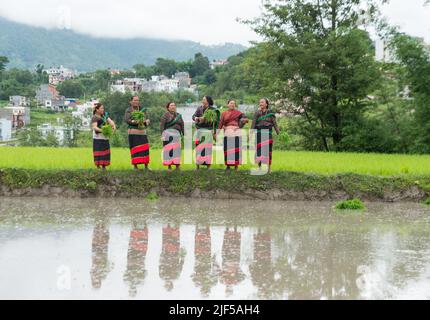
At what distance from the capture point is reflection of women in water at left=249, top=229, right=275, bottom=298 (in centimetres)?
A: 561

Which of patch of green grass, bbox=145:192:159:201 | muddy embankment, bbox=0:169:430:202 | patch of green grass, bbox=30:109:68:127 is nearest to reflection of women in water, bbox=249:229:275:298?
muddy embankment, bbox=0:169:430:202

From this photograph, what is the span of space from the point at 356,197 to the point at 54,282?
7.38 metres

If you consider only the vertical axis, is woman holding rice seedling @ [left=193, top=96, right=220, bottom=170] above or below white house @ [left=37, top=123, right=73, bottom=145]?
above

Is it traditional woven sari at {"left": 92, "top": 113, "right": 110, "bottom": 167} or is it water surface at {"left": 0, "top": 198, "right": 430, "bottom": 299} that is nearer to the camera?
water surface at {"left": 0, "top": 198, "right": 430, "bottom": 299}

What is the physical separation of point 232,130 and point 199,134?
69 centimetres

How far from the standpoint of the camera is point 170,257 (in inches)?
268

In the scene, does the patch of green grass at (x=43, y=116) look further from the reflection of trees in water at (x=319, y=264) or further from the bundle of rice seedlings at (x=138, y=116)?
the reflection of trees in water at (x=319, y=264)

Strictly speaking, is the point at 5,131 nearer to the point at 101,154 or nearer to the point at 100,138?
the point at 101,154

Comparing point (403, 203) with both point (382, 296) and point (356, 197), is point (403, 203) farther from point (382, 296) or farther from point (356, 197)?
point (382, 296)

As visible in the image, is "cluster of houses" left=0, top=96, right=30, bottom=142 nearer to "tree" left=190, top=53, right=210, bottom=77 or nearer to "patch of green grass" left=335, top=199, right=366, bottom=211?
"tree" left=190, top=53, right=210, bottom=77

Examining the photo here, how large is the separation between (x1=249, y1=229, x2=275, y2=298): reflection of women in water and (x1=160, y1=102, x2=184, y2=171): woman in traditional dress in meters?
4.35

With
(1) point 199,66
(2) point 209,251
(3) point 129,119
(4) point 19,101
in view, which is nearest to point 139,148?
(3) point 129,119

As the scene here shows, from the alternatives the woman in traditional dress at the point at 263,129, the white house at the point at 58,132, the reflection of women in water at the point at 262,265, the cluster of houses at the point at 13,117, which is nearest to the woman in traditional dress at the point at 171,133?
the woman in traditional dress at the point at 263,129

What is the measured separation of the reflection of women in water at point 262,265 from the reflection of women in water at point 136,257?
114 cm
